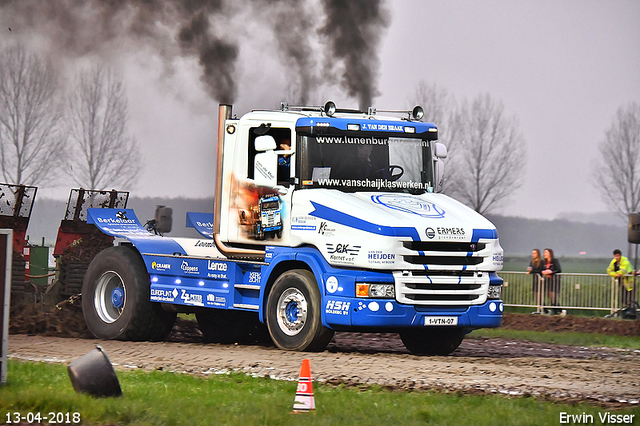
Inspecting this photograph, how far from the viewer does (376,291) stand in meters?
14.1

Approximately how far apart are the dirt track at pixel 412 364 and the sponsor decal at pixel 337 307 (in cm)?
57

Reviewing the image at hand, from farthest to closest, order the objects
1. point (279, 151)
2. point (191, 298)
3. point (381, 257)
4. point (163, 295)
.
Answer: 1. point (163, 295)
2. point (191, 298)
3. point (279, 151)
4. point (381, 257)

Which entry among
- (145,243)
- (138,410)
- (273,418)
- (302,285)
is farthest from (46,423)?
(145,243)

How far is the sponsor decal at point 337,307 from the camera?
14.1 m

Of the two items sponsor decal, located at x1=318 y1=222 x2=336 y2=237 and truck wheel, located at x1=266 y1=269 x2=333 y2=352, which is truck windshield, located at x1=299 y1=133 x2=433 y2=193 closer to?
sponsor decal, located at x1=318 y1=222 x2=336 y2=237

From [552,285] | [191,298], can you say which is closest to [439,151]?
[191,298]

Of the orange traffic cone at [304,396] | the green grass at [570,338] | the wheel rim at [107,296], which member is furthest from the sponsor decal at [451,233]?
the wheel rim at [107,296]

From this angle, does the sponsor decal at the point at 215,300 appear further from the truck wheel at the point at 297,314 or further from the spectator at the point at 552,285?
the spectator at the point at 552,285

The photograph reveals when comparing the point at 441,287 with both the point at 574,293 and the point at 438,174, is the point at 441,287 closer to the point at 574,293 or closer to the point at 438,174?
the point at 438,174

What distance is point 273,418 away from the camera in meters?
8.77

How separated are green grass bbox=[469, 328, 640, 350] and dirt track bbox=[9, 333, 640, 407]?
1.29 m

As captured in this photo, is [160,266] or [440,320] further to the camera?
[160,266]

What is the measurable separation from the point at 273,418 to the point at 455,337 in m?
7.45

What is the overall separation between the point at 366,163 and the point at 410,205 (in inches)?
38.7
